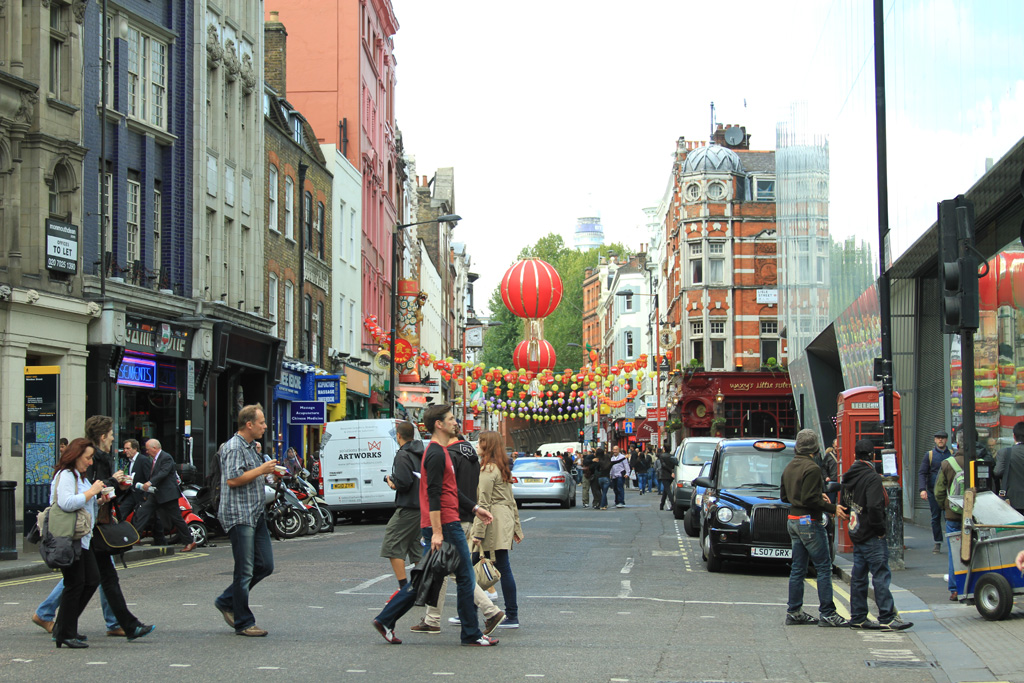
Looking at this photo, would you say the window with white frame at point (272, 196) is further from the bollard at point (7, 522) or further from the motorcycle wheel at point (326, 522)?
the bollard at point (7, 522)

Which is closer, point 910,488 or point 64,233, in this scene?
point 64,233

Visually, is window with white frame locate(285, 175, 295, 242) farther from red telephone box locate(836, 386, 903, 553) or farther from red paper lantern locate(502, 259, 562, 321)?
red telephone box locate(836, 386, 903, 553)

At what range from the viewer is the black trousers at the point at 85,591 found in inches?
383

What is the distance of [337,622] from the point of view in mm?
11336

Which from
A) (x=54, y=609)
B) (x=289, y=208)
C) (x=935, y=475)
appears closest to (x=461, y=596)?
(x=54, y=609)

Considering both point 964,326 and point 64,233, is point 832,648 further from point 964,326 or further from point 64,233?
point 64,233

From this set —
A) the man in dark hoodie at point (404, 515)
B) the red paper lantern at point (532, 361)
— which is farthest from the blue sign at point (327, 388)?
the man in dark hoodie at point (404, 515)

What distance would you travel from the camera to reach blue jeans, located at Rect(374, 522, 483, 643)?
9938 millimetres

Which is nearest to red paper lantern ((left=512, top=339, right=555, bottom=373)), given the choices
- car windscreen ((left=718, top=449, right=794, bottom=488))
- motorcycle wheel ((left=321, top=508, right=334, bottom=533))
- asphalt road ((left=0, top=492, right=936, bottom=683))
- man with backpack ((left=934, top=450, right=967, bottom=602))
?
motorcycle wheel ((left=321, top=508, right=334, bottom=533))

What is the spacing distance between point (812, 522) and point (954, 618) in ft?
5.49

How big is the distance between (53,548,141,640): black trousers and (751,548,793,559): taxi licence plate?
29.3 ft

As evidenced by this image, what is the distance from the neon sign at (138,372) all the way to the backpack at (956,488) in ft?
53.2

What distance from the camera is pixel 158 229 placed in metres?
28.4

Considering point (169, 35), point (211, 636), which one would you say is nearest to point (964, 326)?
point (211, 636)
